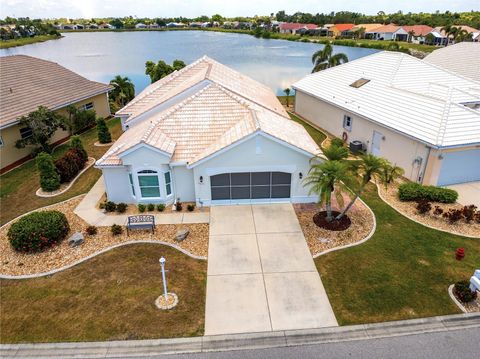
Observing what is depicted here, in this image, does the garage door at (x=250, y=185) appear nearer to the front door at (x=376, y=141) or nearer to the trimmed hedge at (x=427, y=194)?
the trimmed hedge at (x=427, y=194)

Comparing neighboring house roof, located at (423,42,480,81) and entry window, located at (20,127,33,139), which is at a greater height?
neighboring house roof, located at (423,42,480,81)

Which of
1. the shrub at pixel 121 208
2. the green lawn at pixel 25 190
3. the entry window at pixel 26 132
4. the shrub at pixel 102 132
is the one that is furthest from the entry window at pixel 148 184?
the entry window at pixel 26 132

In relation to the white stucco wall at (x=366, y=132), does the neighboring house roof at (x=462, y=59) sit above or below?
above

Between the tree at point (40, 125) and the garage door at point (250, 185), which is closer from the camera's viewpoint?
the garage door at point (250, 185)

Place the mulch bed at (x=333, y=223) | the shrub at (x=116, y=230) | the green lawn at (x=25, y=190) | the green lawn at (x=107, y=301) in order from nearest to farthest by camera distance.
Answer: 1. the green lawn at (x=107, y=301)
2. the shrub at (x=116, y=230)
3. the mulch bed at (x=333, y=223)
4. the green lawn at (x=25, y=190)

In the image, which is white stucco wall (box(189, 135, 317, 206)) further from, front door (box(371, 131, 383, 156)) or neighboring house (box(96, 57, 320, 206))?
front door (box(371, 131, 383, 156))

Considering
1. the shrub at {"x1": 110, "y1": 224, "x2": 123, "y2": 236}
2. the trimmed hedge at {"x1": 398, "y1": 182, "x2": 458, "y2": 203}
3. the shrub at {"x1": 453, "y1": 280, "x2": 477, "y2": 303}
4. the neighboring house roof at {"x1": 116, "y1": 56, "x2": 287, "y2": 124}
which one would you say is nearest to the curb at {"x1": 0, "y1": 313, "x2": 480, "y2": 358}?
the shrub at {"x1": 453, "y1": 280, "x2": 477, "y2": 303}

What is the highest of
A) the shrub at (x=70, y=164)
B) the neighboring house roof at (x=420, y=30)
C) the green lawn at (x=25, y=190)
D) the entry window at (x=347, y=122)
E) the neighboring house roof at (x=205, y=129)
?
the neighboring house roof at (x=420, y=30)
